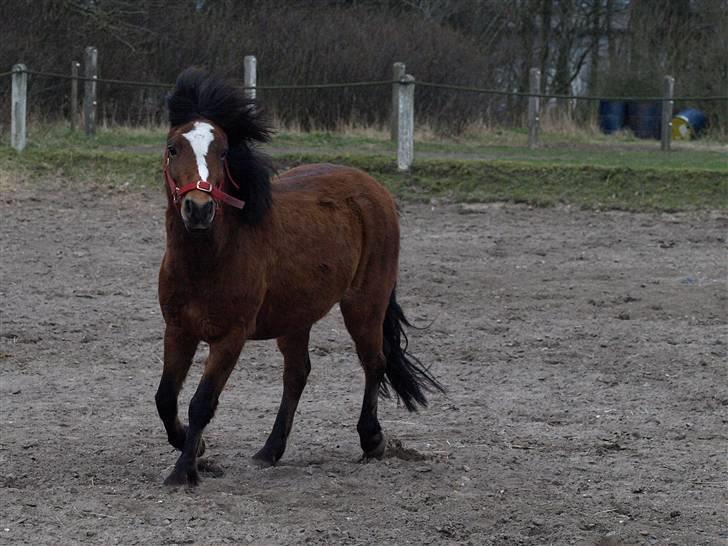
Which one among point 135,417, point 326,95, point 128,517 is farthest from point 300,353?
point 326,95

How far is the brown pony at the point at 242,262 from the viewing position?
5395mm

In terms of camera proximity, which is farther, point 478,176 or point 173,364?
point 478,176

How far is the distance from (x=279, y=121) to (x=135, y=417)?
54.9ft

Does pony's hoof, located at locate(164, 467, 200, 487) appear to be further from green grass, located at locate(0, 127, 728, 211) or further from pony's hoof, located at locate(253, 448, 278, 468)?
green grass, located at locate(0, 127, 728, 211)

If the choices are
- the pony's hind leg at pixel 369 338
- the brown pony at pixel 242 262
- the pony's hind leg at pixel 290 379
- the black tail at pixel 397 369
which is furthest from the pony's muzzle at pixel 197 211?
the black tail at pixel 397 369

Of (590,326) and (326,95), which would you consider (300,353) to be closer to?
(590,326)

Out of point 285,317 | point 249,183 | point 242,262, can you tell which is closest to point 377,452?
point 285,317

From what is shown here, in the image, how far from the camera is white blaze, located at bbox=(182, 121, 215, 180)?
206 inches

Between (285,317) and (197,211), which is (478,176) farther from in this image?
(197,211)

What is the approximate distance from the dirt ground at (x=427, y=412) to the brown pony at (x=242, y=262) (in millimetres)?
367

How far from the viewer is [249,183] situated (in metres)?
5.65

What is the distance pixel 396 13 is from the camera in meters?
31.9

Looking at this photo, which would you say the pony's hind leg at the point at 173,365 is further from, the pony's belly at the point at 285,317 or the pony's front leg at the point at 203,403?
the pony's belly at the point at 285,317

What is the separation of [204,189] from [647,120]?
23.5 meters
